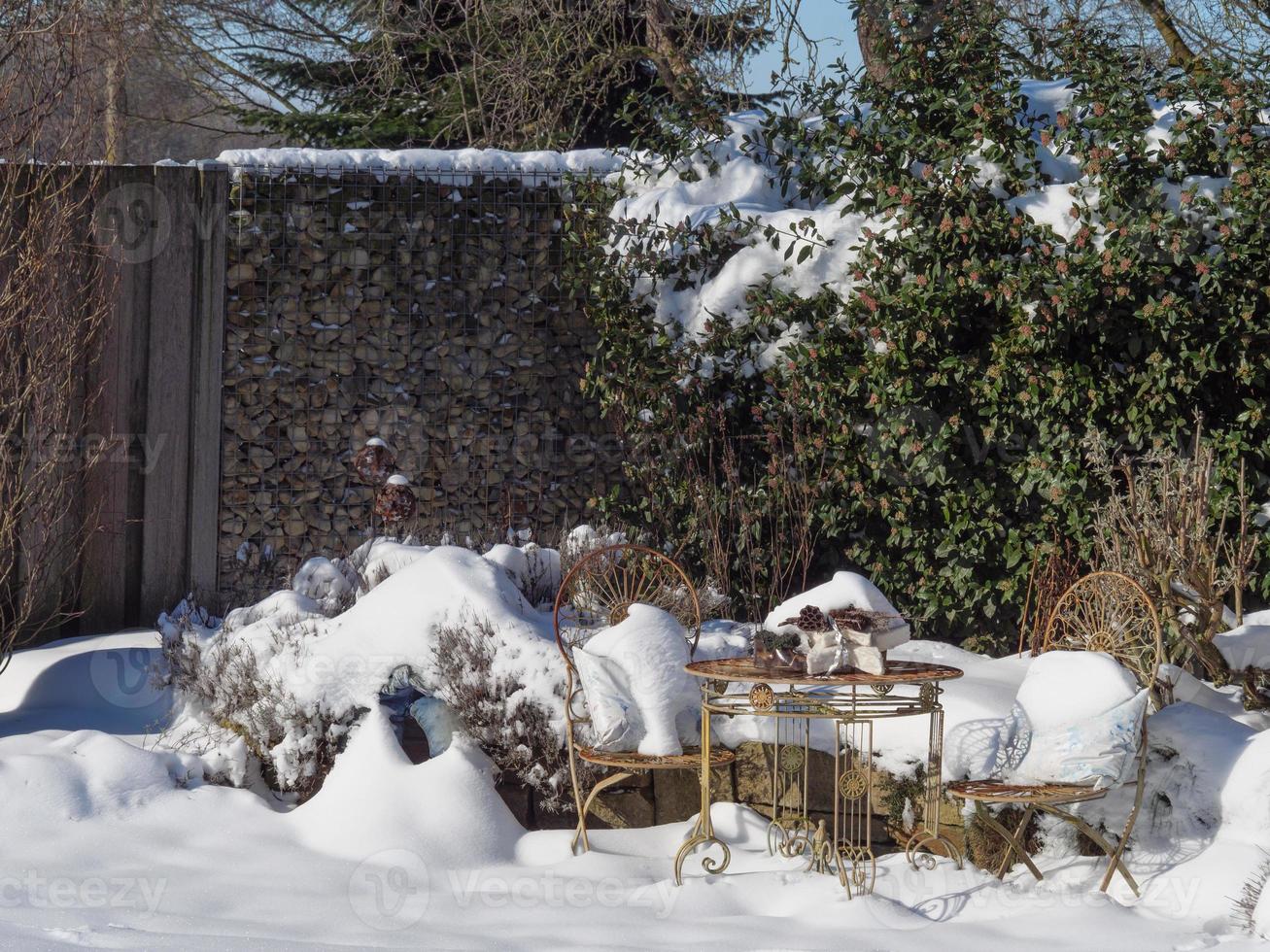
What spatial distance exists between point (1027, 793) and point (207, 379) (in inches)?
168

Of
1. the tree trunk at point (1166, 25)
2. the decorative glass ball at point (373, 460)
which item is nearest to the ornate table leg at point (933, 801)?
the decorative glass ball at point (373, 460)

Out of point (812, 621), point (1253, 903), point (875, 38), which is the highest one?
point (875, 38)

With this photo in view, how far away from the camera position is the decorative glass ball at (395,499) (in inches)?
206

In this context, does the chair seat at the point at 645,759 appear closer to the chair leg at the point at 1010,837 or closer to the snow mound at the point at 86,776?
the chair leg at the point at 1010,837

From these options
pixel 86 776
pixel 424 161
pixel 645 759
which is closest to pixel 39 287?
pixel 424 161

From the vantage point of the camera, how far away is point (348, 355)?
232 inches

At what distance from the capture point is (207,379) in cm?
588

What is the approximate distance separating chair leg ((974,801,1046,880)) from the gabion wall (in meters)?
2.90

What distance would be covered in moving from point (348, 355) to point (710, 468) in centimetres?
188

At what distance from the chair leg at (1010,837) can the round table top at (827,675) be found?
37cm

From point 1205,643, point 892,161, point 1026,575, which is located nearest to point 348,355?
point 892,161

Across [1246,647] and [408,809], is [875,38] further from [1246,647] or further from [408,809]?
[408,809]

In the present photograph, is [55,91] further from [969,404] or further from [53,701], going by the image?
[969,404]

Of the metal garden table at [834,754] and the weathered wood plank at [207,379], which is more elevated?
the weathered wood plank at [207,379]
